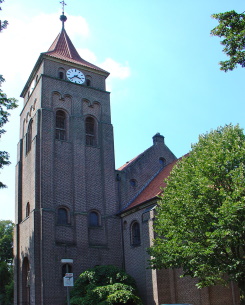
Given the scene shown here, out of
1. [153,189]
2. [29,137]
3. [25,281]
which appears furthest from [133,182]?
[25,281]

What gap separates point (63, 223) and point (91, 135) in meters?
7.30

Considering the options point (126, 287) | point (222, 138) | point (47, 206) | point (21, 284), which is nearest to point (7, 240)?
point (21, 284)

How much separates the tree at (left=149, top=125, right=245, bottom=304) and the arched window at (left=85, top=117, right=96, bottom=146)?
37.6 ft

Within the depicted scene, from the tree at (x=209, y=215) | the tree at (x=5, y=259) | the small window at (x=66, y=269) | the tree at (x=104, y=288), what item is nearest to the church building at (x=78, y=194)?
the small window at (x=66, y=269)

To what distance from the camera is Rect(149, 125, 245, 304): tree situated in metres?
15.0

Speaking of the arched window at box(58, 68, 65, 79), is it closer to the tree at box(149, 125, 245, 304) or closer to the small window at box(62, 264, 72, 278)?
the small window at box(62, 264, 72, 278)

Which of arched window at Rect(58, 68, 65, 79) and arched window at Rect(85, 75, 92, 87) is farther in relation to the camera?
arched window at Rect(85, 75, 92, 87)

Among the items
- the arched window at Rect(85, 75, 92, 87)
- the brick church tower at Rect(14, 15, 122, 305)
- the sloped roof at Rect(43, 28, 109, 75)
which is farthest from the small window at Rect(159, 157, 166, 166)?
the sloped roof at Rect(43, 28, 109, 75)

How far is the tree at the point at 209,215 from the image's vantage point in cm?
1499

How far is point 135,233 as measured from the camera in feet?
81.3

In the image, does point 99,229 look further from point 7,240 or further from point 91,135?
point 7,240

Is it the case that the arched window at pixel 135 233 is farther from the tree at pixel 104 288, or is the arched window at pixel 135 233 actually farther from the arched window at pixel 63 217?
the arched window at pixel 63 217

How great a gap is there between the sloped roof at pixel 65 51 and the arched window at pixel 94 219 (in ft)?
40.0

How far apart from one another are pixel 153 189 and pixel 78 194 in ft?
16.9
